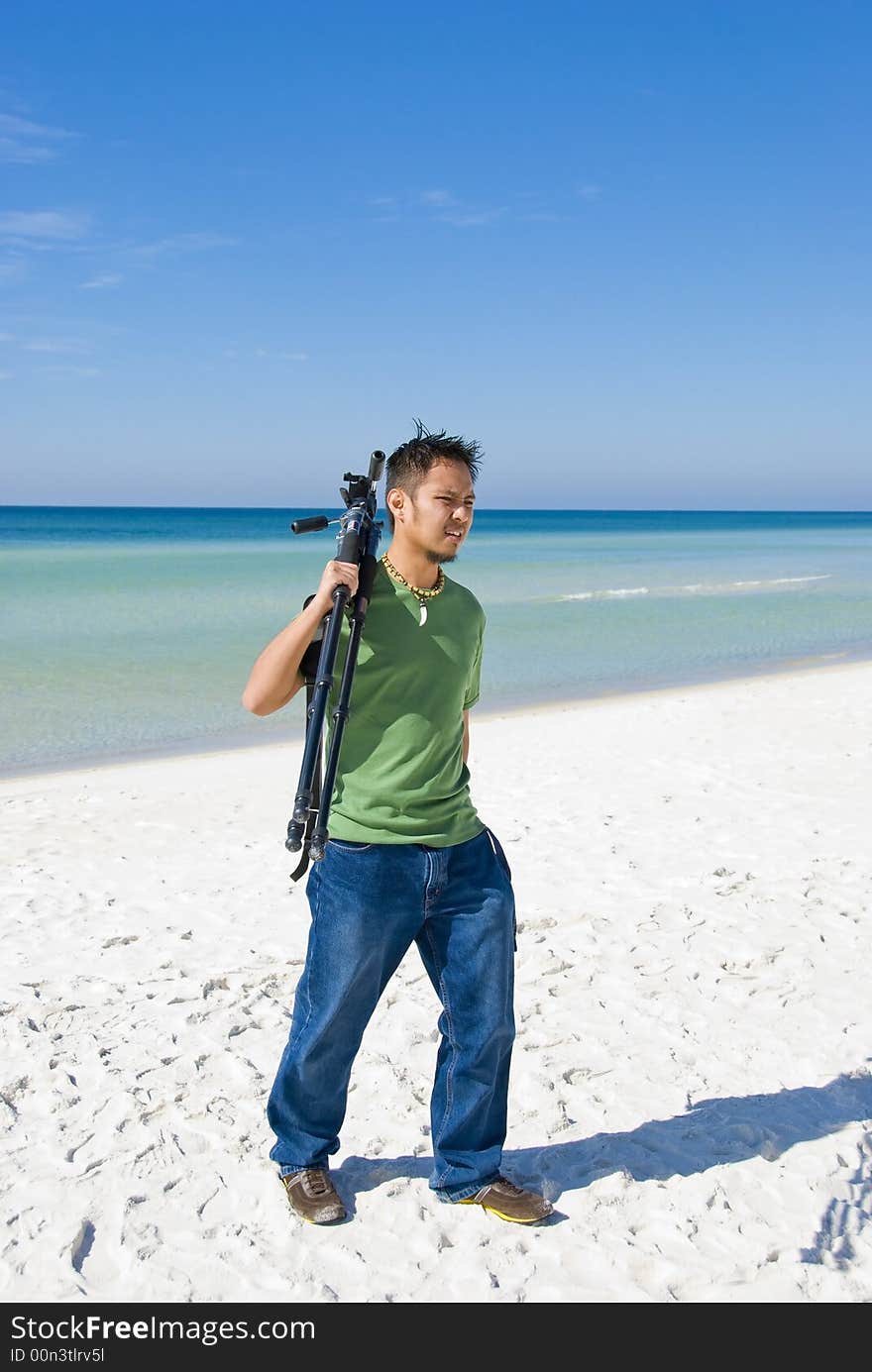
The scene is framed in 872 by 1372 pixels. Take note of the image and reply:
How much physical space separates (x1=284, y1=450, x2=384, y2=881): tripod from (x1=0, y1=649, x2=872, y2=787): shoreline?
26.7ft

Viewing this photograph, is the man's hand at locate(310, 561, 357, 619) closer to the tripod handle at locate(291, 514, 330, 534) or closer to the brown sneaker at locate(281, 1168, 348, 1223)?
the tripod handle at locate(291, 514, 330, 534)

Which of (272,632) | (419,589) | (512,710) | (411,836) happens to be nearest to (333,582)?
(419,589)

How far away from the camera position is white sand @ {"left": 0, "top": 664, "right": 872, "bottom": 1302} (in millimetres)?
3121

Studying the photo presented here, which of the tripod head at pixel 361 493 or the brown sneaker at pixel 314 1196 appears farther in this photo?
the brown sneaker at pixel 314 1196

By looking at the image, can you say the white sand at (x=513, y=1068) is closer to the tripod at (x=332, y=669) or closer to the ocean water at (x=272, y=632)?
the tripod at (x=332, y=669)

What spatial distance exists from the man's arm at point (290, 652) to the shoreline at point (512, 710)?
26.2 ft

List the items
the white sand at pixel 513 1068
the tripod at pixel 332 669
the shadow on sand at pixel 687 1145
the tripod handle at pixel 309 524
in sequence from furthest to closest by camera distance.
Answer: the shadow on sand at pixel 687 1145
the white sand at pixel 513 1068
the tripod handle at pixel 309 524
the tripod at pixel 332 669

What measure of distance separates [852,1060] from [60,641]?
1921 cm

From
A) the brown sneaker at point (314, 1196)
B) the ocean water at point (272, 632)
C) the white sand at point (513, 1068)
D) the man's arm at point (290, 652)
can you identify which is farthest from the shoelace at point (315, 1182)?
the ocean water at point (272, 632)

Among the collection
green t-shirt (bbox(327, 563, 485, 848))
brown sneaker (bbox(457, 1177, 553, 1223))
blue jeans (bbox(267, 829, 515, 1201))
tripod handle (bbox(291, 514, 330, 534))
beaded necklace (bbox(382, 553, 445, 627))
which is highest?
tripod handle (bbox(291, 514, 330, 534))

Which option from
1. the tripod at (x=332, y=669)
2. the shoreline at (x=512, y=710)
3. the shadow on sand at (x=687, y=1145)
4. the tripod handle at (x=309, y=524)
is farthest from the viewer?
the shoreline at (x=512, y=710)

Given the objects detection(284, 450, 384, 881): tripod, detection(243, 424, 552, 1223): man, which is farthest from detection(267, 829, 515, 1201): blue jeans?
detection(284, 450, 384, 881): tripod

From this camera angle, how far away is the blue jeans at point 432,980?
3038 millimetres

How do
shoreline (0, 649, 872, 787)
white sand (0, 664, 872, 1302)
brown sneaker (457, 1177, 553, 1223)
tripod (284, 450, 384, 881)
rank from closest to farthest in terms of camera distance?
tripod (284, 450, 384, 881)
white sand (0, 664, 872, 1302)
brown sneaker (457, 1177, 553, 1223)
shoreline (0, 649, 872, 787)
